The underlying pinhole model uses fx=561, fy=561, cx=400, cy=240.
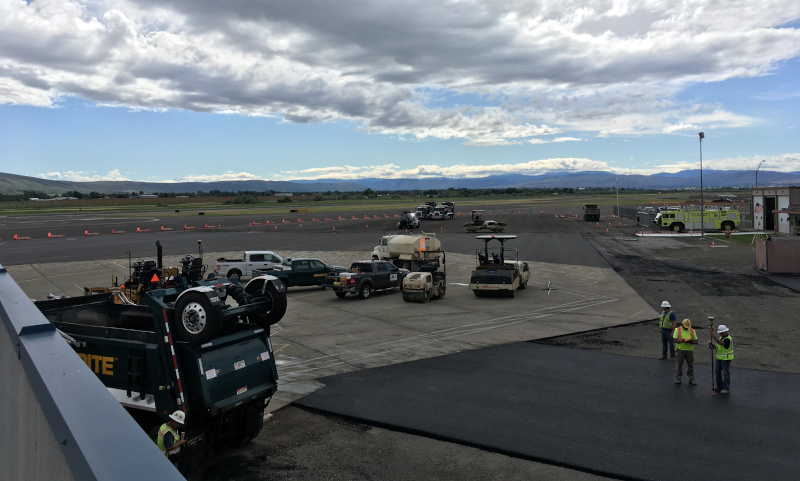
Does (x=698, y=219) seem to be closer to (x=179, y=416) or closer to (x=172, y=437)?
(x=179, y=416)

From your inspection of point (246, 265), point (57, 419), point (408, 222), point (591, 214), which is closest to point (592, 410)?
point (57, 419)

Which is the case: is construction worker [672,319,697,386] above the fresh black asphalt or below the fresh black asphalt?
above

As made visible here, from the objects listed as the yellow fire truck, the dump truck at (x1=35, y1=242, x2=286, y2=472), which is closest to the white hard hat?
the dump truck at (x1=35, y1=242, x2=286, y2=472)

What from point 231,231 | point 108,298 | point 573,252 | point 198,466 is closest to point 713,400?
point 198,466

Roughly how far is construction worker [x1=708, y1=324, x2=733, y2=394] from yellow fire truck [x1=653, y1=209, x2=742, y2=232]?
5294 centimetres

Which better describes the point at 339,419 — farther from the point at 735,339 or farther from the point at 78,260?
the point at 78,260

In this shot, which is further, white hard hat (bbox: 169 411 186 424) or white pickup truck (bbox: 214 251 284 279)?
white pickup truck (bbox: 214 251 284 279)

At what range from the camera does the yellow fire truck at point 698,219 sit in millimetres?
60938

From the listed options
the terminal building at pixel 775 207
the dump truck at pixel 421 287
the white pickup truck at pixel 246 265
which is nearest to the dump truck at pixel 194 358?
the dump truck at pixel 421 287

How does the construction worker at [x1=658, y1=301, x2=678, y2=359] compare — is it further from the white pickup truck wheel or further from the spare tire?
the white pickup truck wheel

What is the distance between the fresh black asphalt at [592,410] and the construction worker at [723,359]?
1.04ft

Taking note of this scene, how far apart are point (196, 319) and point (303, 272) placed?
20896 millimetres

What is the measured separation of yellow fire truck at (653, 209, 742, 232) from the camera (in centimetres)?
6094

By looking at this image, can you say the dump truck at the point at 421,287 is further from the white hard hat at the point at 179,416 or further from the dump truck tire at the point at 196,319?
the white hard hat at the point at 179,416
